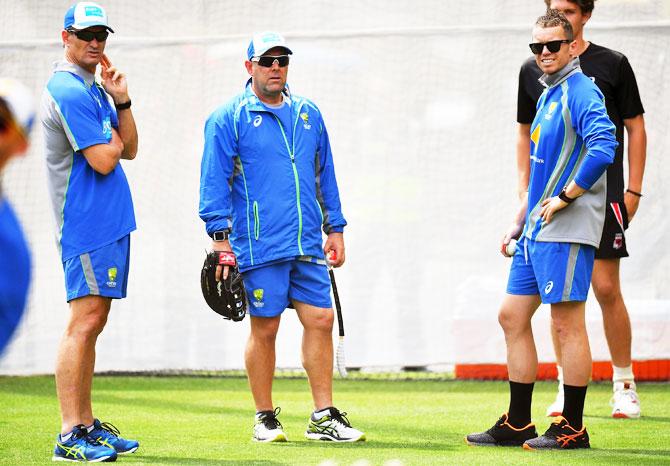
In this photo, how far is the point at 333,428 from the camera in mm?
6070

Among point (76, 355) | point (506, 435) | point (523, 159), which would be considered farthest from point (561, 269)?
point (76, 355)

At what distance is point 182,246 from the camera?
9258 millimetres

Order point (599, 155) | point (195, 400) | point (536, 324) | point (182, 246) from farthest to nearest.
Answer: point (182, 246)
point (536, 324)
point (195, 400)
point (599, 155)

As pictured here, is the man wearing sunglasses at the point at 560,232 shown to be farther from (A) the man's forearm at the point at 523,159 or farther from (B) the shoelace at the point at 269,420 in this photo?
(B) the shoelace at the point at 269,420

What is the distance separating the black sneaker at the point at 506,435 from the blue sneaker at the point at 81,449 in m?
1.65

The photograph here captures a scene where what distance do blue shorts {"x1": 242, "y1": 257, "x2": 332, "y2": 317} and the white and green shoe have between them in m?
0.51

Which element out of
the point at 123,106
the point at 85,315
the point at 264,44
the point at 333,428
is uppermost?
the point at 264,44

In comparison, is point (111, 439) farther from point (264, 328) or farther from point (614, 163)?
point (614, 163)

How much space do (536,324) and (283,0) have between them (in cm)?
287

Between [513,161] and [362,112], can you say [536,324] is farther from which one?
[362,112]

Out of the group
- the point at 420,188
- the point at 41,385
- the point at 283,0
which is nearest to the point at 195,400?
the point at 41,385

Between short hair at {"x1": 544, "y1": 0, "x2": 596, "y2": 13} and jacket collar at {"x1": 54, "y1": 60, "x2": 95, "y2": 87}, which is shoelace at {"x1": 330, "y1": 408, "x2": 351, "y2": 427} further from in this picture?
short hair at {"x1": 544, "y1": 0, "x2": 596, "y2": 13}

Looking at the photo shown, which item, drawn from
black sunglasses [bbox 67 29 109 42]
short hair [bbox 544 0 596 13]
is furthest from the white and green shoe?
short hair [bbox 544 0 596 13]

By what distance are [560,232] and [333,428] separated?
1397 millimetres
